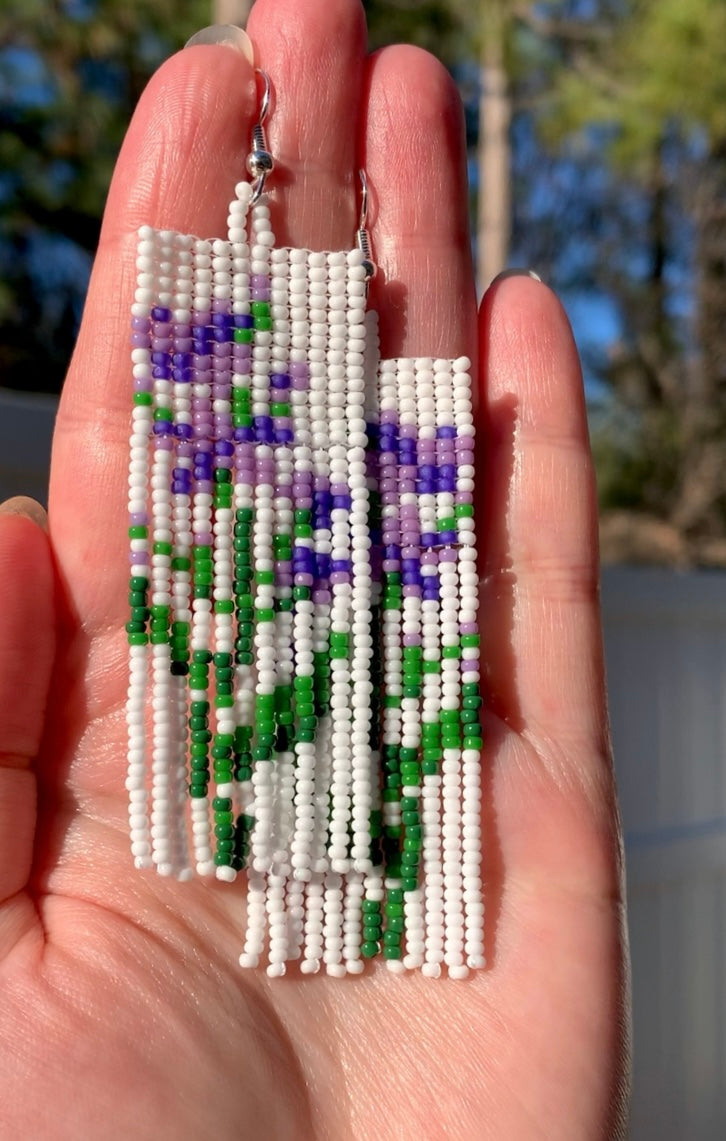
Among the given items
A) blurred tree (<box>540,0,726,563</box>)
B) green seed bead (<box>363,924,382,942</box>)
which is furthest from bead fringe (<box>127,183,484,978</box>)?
blurred tree (<box>540,0,726,563</box>)

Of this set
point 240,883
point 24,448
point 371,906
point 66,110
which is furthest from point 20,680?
point 66,110

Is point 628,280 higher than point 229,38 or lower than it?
higher

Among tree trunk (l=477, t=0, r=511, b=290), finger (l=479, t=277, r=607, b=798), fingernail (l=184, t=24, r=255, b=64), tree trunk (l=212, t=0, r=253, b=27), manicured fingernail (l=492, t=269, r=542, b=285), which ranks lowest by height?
finger (l=479, t=277, r=607, b=798)

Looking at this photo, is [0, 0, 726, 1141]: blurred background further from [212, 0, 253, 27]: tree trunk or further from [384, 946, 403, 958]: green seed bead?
[384, 946, 403, 958]: green seed bead

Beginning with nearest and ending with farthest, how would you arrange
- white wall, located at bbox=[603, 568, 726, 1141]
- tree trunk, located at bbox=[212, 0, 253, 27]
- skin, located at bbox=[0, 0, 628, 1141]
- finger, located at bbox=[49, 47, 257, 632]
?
skin, located at bbox=[0, 0, 628, 1141], finger, located at bbox=[49, 47, 257, 632], white wall, located at bbox=[603, 568, 726, 1141], tree trunk, located at bbox=[212, 0, 253, 27]

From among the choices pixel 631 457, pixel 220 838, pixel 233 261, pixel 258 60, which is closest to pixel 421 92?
pixel 258 60

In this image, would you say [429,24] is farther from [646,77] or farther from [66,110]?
[66,110]
